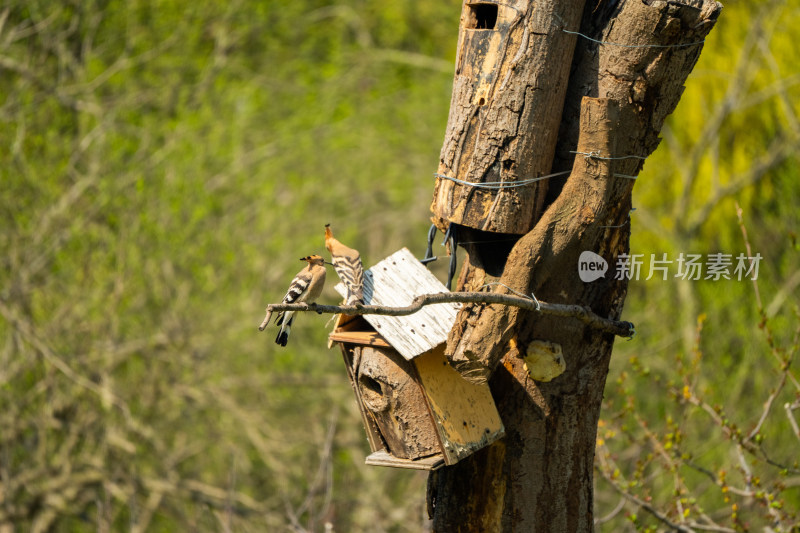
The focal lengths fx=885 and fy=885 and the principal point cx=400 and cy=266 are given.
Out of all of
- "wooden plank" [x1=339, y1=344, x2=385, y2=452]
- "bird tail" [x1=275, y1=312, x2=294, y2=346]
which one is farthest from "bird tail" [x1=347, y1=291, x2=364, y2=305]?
"wooden plank" [x1=339, y1=344, x2=385, y2=452]

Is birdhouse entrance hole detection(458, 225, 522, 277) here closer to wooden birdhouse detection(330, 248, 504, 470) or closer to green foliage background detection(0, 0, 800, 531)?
wooden birdhouse detection(330, 248, 504, 470)

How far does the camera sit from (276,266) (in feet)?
29.9

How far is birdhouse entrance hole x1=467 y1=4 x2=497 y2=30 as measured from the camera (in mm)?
3123

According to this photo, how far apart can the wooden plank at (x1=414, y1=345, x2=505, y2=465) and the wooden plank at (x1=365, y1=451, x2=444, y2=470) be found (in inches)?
2.5

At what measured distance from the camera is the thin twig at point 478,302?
2.40m

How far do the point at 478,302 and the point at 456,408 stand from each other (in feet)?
2.15

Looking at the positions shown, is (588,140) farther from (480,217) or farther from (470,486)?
(470,486)

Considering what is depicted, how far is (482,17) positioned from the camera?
318 cm

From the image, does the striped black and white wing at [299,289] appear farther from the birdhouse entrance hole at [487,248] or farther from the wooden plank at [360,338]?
the birdhouse entrance hole at [487,248]

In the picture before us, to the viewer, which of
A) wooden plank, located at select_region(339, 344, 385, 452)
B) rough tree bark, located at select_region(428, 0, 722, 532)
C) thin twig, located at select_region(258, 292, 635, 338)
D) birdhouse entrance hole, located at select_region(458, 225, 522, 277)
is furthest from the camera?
wooden plank, located at select_region(339, 344, 385, 452)

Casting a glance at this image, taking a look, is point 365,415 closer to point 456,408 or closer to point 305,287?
point 456,408

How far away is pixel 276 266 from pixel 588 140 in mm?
6442

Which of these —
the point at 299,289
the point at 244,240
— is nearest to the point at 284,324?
the point at 299,289

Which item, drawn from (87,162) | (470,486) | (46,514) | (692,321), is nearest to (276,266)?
(87,162)
